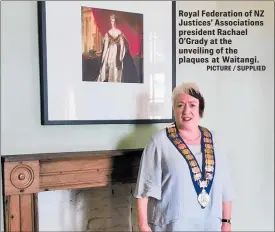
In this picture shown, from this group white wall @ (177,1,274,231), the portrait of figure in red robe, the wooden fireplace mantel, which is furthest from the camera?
white wall @ (177,1,274,231)

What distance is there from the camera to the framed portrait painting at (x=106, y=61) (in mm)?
1148

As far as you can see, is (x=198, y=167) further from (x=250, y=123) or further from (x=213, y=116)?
(x=250, y=123)

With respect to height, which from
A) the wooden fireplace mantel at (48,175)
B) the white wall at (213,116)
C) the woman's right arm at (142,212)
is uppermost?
the white wall at (213,116)

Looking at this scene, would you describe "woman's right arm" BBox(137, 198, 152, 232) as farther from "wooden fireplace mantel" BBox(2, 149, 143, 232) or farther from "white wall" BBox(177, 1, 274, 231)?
"white wall" BBox(177, 1, 274, 231)

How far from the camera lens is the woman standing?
1.10 meters

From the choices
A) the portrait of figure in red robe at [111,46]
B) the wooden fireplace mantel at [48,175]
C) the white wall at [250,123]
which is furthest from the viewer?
the white wall at [250,123]

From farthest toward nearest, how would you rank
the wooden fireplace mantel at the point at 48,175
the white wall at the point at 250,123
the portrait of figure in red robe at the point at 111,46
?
the white wall at the point at 250,123
the portrait of figure in red robe at the point at 111,46
the wooden fireplace mantel at the point at 48,175

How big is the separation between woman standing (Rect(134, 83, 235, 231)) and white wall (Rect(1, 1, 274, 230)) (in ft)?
0.69

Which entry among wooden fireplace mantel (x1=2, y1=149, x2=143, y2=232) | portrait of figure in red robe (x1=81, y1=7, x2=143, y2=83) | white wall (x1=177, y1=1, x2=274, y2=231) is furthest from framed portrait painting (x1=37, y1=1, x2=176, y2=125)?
white wall (x1=177, y1=1, x2=274, y2=231)

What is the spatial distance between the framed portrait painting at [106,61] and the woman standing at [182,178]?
182 millimetres

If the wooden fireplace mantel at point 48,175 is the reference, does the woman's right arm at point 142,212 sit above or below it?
below

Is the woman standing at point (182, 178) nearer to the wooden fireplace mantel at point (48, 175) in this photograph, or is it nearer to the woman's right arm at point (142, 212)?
the woman's right arm at point (142, 212)

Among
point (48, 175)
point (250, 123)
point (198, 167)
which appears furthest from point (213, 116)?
point (48, 175)

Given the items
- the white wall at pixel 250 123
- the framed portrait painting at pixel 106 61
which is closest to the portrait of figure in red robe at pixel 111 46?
the framed portrait painting at pixel 106 61
